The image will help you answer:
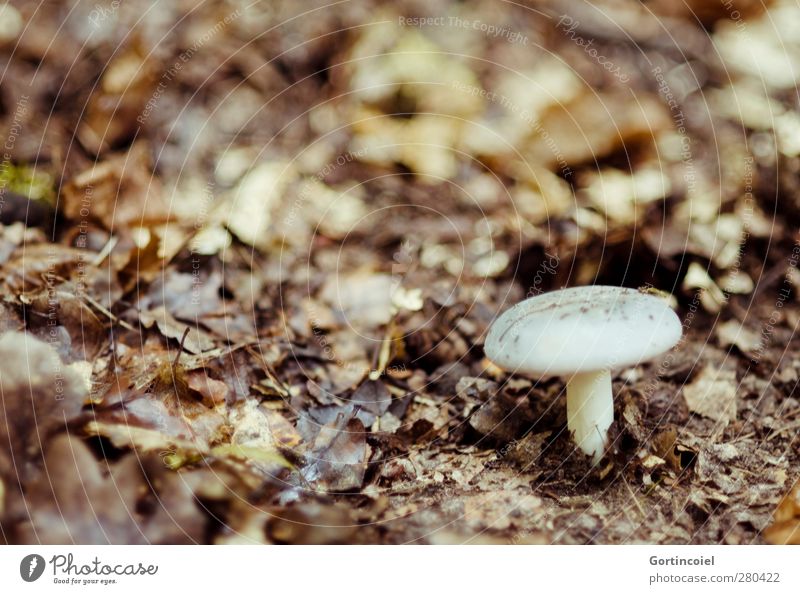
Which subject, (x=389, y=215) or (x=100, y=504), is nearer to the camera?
(x=100, y=504)

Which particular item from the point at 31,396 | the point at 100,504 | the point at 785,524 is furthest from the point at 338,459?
the point at 785,524

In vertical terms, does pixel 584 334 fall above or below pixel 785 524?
above

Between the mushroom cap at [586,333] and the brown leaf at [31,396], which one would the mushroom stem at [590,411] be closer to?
the mushroom cap at [586,333]

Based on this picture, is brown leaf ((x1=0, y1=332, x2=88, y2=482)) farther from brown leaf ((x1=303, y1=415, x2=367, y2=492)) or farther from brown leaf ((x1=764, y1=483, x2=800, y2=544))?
brown leaf ((x1=764, y1=483, x2=800, y2=544))

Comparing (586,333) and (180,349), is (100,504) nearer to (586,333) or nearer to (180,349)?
(180,349)

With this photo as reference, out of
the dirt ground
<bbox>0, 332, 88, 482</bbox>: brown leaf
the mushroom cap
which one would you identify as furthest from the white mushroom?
<bbox>0, 332, 88, 482</bbox>: brown leaf
